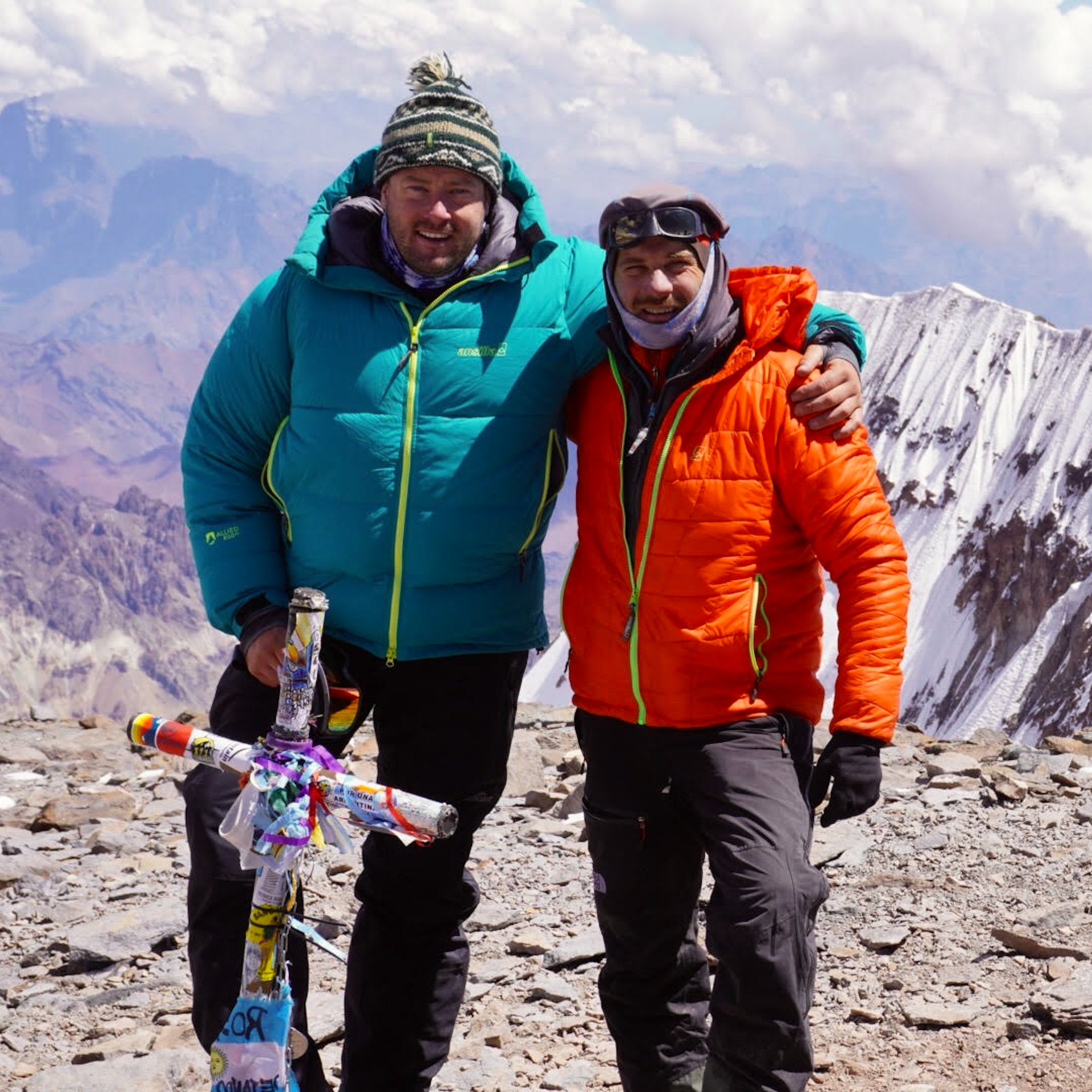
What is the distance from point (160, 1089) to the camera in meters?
5.37

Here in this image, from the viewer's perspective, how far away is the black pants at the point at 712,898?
4012 mm

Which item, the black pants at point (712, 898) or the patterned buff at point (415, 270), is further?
the patterned buff at point (415, 270)

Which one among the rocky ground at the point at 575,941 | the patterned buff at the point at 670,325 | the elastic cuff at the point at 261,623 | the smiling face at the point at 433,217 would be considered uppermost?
the smiling face at the point at 433,217

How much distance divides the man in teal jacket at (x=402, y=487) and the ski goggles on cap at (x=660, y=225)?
0.40 m

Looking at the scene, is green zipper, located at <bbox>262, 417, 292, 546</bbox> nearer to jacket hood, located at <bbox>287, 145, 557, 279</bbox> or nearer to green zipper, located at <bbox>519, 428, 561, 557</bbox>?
jacket hood, located at <bbox>287, 145, 557, 279</bbox>

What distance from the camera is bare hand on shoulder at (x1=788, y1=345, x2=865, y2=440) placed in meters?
4.24

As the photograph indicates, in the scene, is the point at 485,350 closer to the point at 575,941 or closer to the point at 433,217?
the point at 433,217

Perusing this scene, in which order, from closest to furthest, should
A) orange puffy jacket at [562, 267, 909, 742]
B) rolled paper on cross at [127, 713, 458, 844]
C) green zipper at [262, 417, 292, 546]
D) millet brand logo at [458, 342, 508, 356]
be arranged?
1. rolled paper on cross at [127, 713, 458, 844]
2. orange puffy jacket at [562, 267, 909, 742]
3. millet brand logo at [458, 342, 508, 356]
4. green zipper at [262, 417, 292, 546]

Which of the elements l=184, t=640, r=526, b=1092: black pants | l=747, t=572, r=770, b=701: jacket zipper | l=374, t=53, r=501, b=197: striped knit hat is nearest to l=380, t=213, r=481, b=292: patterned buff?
l=374, t=53, r=501, b=197: striped knit hat

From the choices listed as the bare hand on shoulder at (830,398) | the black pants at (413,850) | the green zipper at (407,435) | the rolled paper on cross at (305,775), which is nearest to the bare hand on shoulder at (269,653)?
the black pants at (413,850)

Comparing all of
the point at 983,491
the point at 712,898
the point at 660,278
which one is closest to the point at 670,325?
the point at 660,278

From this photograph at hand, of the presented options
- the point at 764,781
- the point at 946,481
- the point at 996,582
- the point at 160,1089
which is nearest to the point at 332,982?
the point at 160,1089

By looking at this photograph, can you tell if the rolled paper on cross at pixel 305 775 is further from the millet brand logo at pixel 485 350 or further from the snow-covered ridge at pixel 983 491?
the snow-covered ridge at pixel 983 491

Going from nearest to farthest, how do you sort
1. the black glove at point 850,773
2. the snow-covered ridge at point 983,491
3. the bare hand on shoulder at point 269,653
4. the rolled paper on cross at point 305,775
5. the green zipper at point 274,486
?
the rolled paper on cross at point 305,775 < the black glove at point 850,773 < the bare hand on shoulder at point 269,653 < the green zipper at point 274,486 < the snow-covered ridge at point 983,491
